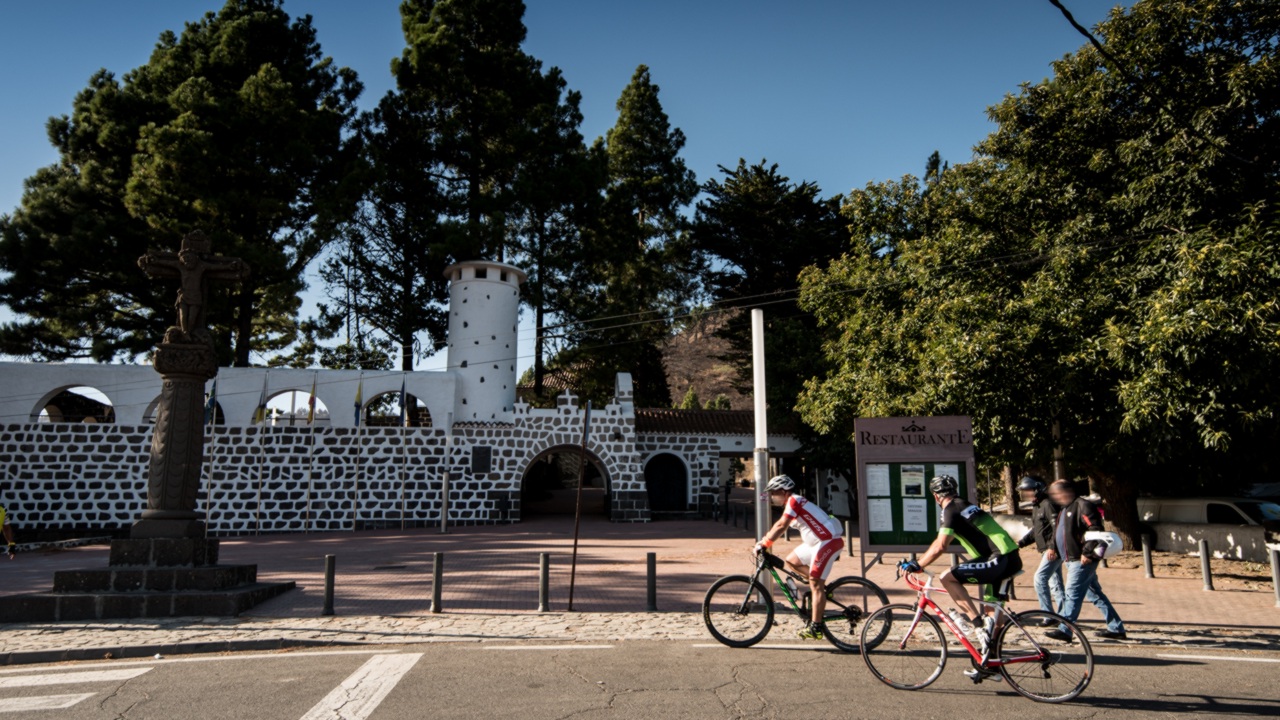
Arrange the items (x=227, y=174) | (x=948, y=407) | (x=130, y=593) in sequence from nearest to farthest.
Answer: (x=130, y=593) < (x=948, y=407) < (x=227, y=174)

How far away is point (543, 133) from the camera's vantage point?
31.9 meters

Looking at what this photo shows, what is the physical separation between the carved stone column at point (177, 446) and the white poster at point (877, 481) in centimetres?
808

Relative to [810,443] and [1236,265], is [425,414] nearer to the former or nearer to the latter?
[810,443]

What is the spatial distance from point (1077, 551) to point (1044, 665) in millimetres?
2361

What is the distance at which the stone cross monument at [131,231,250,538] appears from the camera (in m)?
9.72

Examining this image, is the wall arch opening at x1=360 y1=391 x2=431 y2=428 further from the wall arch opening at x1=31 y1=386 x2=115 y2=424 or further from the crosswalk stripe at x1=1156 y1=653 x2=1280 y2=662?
the crosswalk stripe at x1=1156 y1=653 x2=1280 y2=662

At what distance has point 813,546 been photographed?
23.3 feet

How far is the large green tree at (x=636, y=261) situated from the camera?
3209cm

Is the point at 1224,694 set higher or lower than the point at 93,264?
lower

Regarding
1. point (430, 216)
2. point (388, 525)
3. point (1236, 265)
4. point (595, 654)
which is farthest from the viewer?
point (430, 216)

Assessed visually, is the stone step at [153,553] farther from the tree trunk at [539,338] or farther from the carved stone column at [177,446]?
the tree trunk at [539,338]

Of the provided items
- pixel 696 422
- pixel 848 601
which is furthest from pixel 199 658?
pixel 696 422

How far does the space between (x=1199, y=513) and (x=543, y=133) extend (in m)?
25.3

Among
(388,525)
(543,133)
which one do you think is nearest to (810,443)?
(388,525)
